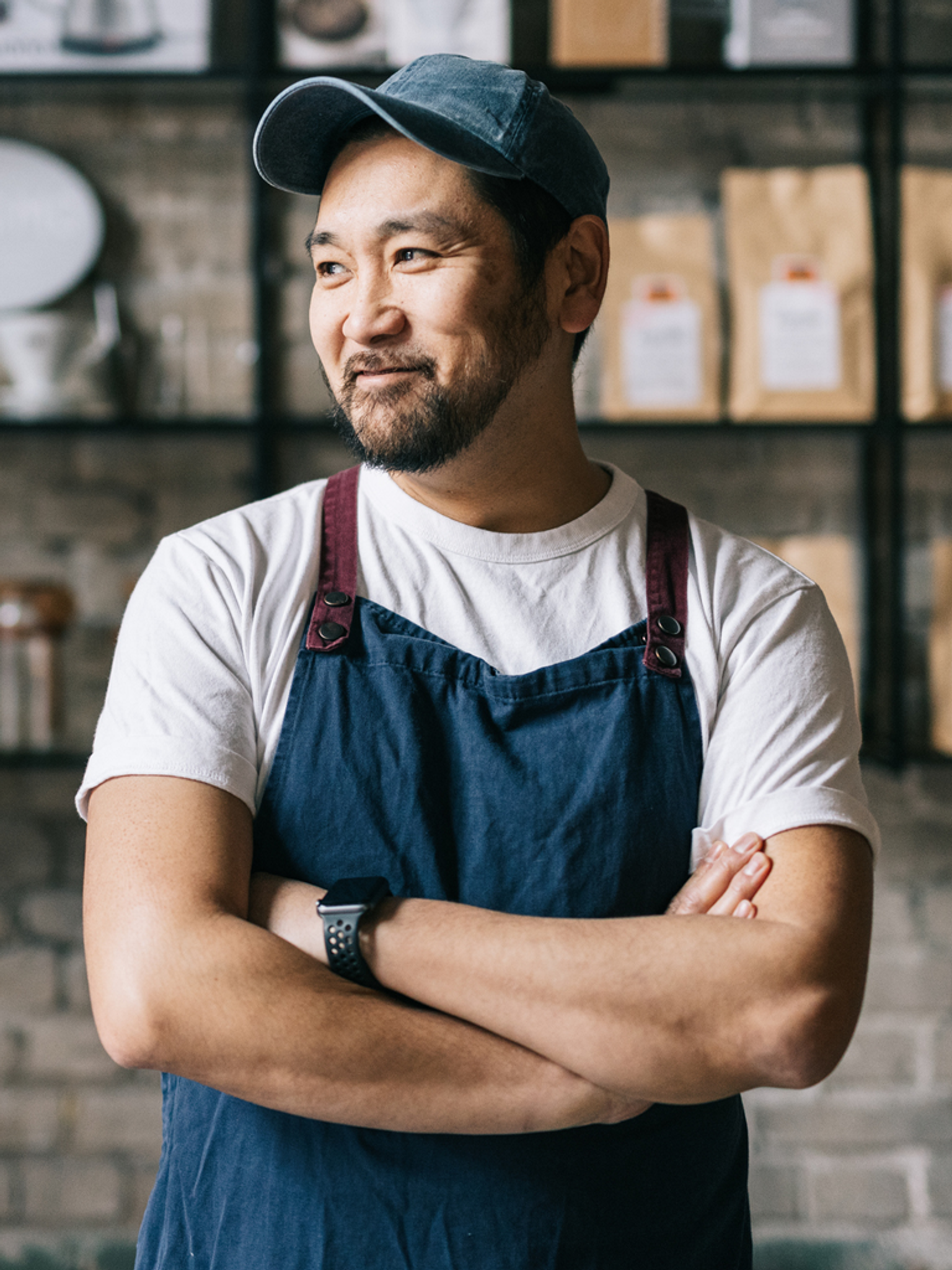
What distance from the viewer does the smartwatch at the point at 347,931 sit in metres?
1.00

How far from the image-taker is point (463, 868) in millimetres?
1099

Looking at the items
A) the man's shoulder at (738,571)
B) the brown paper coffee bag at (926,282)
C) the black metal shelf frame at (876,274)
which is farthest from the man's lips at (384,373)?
the brown paper coffee bag at (926,282)

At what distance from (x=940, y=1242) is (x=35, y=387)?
2.47 metres

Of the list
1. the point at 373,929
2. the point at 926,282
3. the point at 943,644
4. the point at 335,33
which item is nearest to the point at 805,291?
the point at 926,282

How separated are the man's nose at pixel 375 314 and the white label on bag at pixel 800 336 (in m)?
1.27

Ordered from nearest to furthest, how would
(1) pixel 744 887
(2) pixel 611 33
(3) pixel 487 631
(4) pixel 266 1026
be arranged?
(4) pixel 266 1026, (1) pixel 744 887, (3) pixel 487 631, (2) pixel 611 33

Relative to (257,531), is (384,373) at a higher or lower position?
higher

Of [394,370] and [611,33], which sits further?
[611,33]

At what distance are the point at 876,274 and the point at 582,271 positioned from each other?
1.20 metres

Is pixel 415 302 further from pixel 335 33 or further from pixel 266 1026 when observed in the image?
pixel 335 33

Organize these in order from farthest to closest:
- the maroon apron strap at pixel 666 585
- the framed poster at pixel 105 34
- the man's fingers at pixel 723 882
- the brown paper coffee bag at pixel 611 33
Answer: the framed poster at pixel 105 34
the brown paper coffee bag at pixel 611 33
the maroon apron strap at pixel 666 585
the man's fingers at pixel 723 882

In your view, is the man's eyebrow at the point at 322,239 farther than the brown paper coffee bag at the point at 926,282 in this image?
No

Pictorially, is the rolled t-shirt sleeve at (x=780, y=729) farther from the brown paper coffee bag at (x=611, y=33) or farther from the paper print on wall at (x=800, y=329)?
the brown paper coffee bag at (x=611, y=33)

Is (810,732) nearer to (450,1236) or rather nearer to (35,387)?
(450,1236)
